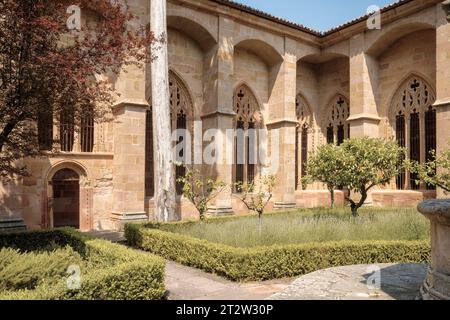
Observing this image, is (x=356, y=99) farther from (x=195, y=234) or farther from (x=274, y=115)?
(x=195, y=234)

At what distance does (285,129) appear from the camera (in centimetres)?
1567

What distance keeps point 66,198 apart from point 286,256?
7865 mm

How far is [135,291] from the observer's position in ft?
15.8

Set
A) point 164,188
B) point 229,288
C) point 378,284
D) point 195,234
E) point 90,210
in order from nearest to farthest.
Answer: point 378,284, point 229,288, point 195,234, point 164,188, point 90,210

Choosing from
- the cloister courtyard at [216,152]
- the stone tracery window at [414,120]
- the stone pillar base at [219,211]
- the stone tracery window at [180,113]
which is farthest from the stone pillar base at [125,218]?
the stone tracery window at [414,120]

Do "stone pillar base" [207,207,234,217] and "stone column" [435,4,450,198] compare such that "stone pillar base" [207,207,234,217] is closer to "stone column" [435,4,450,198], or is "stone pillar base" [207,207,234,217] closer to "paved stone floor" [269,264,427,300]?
"stone column" [435,4,450,198]

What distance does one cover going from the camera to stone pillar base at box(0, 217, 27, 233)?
9383 mm

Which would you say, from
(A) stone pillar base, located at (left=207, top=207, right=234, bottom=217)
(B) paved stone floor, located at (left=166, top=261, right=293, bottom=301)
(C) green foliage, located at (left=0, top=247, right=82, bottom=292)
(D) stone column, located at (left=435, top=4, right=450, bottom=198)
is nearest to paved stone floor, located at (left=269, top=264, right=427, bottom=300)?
(B) paved stone floor, located at (left=166, top=261, right=293, bottom=301)

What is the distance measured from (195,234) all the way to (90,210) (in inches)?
181

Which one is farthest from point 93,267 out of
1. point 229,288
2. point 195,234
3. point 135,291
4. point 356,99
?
point 356,99

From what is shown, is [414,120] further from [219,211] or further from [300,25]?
[219,211]

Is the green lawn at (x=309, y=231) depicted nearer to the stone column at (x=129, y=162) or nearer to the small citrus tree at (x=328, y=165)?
the small citrus tree at (x=328, y=165)

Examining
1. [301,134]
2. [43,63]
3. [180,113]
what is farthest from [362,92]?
[43,63]

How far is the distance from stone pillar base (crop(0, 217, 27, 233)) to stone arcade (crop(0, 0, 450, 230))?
0.11m
